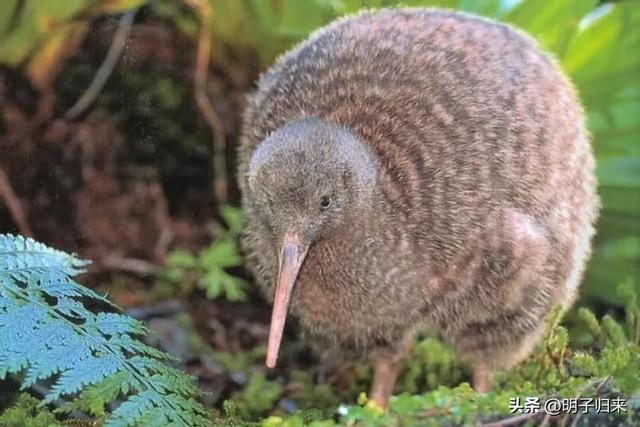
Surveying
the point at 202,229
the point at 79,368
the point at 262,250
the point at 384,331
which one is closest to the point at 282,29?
the point at 202,229

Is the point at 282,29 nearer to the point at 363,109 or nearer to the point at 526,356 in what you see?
the point at 363,109

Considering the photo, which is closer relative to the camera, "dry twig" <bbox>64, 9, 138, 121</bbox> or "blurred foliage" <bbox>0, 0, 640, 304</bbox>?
"dry twig" <bbox>64, 9, 138, 121</bbox>

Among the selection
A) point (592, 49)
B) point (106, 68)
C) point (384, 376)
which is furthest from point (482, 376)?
point (106, 68)

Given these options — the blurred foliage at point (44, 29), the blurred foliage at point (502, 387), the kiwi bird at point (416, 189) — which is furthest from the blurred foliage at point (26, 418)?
the blurred foliage at point (44, 29)

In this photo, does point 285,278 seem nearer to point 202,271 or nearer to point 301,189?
point 301,189

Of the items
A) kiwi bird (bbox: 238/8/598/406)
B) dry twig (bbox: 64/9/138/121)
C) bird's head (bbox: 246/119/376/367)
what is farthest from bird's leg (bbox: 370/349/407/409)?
dry twig (bbox: 64/9/138/121)

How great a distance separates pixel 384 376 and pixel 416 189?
45 cm

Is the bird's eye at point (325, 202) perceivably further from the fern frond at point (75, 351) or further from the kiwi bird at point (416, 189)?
the fern frond at point (75, 351)

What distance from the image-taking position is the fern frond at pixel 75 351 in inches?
55.7

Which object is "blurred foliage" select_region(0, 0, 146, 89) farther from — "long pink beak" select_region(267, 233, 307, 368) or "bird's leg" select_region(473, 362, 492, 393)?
"bird's leg" select_region(473, 362, 492, 393)

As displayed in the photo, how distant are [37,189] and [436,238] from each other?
3.01ft

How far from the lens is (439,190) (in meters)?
1.91

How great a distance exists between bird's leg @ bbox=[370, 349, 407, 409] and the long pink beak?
0.42 metres

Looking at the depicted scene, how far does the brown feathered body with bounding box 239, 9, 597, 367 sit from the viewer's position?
1.88 metres
